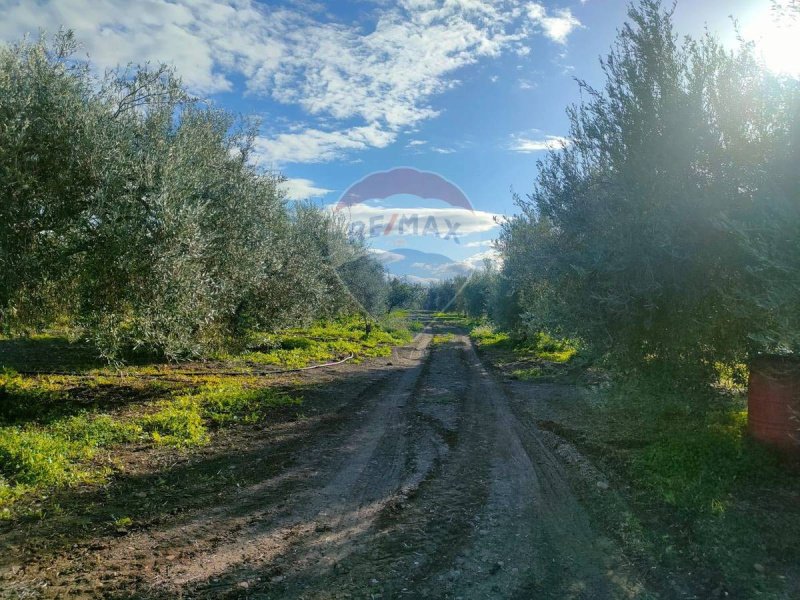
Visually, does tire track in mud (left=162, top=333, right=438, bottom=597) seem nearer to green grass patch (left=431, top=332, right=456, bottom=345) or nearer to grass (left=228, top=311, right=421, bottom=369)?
grass (left=228, top=311, right=421, bottom=369)

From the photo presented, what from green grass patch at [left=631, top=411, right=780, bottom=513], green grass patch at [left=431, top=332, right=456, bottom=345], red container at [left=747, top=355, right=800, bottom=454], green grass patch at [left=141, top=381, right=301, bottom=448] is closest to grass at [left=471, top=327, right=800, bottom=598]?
→ green grass patch at [left=631, top=411, right=780, bottom=513]

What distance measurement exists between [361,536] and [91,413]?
8.70m

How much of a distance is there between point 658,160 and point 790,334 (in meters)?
4.35

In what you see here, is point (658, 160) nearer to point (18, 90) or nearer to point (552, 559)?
point (552, 559)

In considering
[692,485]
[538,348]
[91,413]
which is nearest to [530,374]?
[538,348]

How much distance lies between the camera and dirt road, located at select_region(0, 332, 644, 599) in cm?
464

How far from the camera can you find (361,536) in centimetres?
573

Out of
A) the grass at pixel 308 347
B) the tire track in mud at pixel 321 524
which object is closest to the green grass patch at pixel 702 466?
the tire track in mud at pixel 321 524

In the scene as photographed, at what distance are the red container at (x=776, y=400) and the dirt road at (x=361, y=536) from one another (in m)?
3.61

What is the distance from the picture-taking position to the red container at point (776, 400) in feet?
25.9

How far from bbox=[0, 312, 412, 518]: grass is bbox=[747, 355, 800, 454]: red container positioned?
1035cm

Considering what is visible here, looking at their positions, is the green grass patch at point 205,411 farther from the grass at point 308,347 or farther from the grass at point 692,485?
the grass at point 692,485

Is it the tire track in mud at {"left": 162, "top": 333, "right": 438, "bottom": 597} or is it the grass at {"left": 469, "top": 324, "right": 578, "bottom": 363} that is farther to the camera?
the grass at {"left": 469, "top": 324, "right": 578, "bottom": 363}

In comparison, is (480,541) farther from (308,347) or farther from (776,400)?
(308,347)
